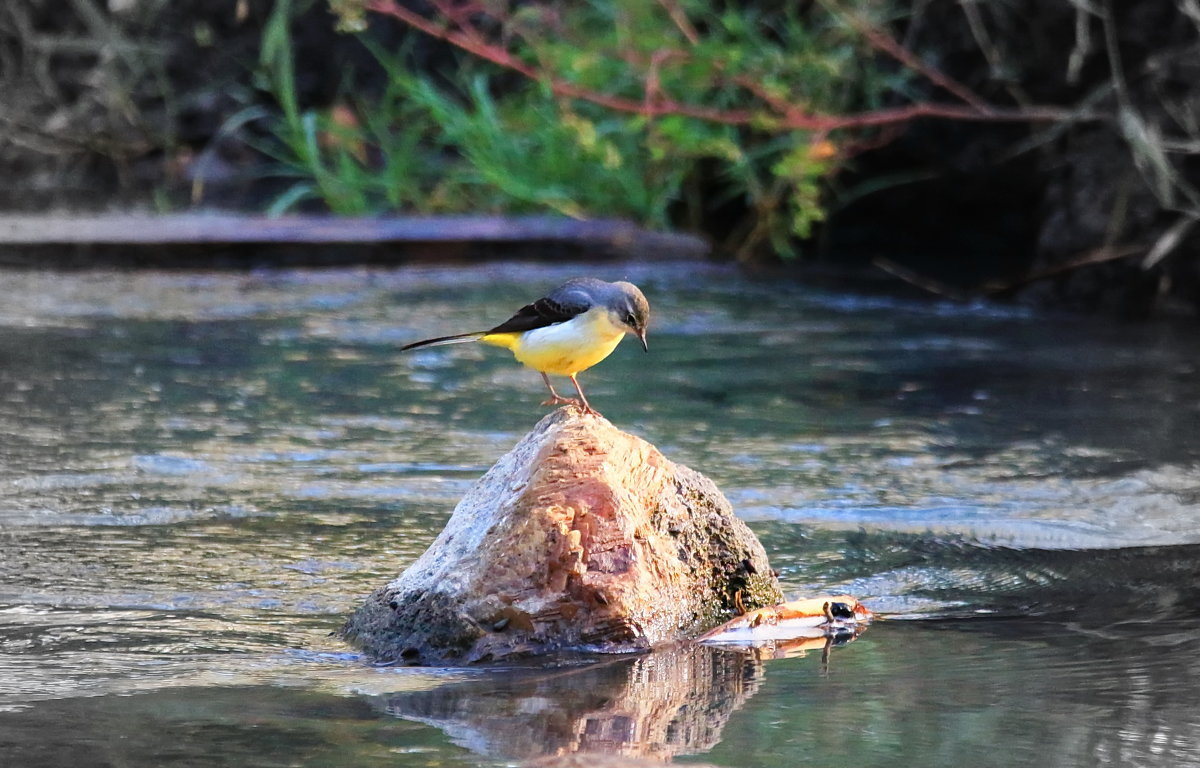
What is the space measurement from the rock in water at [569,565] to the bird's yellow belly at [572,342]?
0.28 m

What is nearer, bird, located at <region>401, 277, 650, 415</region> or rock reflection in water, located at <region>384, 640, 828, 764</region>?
rock reflection in water, located at <region>384, 640, 828, 764</region>

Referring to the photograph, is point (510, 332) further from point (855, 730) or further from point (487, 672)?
→ point (855, 730)

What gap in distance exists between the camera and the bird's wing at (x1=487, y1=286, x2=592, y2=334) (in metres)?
4.14

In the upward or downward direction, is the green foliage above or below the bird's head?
above

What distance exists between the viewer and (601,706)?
10.5ft

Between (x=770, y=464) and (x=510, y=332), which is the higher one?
(x=510, y=332)

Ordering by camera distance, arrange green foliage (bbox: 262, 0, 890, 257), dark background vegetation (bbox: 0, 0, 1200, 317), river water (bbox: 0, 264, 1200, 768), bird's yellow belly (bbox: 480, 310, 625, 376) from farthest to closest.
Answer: green foliage (bbox: 262, 0, 890, 257) < dark background vegetation (bbox: 0, 0, 1200, 317) < bird's yellow belly (bbox: 480, 310, 625, 376) < river water (bbox: 0, 264, 1200, 768)

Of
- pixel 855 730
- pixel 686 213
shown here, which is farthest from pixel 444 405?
pixel 686 213

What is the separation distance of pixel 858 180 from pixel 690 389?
3995mm

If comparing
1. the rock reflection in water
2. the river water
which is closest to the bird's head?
the river water

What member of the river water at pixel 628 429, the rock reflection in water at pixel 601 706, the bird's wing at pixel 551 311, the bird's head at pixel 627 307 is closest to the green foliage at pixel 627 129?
the river water at pixel 628 429

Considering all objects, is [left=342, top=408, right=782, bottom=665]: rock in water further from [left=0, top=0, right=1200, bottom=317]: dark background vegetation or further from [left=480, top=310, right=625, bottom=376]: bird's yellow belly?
[left=0, top=0, right=1200, bottom=317]: dark background vegetation

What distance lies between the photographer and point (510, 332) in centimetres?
428

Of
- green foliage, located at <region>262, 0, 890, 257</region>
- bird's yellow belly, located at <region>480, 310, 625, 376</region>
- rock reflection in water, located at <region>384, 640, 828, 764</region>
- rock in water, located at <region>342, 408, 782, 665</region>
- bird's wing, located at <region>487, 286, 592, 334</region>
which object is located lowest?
rock reflection in water, located at <region>384, 640, 828, 764</region>
